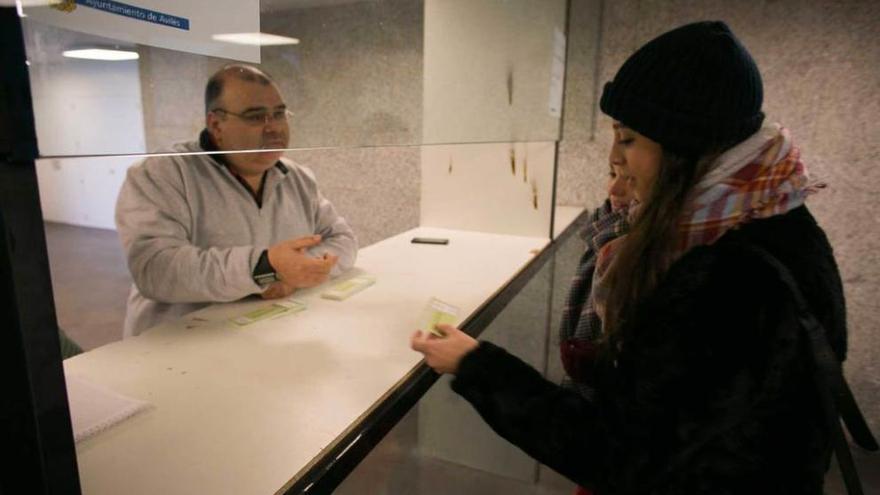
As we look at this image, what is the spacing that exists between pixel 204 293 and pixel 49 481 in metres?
0.64

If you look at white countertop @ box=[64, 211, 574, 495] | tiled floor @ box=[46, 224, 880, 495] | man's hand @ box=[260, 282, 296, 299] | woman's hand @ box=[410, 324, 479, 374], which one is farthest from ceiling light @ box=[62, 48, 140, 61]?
man's hand @ box=[260, 282, 296, 299]

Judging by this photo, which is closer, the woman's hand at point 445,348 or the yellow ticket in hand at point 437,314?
the woman's hand at point 445,348

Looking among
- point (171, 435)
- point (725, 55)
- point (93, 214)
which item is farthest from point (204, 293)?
point (93, 214)

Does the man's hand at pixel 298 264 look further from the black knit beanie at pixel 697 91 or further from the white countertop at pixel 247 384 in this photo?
the black knit beanie at pixel 697 91

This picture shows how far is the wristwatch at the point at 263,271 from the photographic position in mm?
975

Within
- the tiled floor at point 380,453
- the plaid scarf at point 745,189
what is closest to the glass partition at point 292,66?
the tiled floor at point 380,453

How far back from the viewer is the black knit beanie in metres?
0.54

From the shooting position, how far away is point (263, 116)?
63 centimetres

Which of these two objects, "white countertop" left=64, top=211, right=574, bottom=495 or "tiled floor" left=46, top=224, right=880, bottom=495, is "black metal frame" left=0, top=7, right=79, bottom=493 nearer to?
"tiled floor" left=46, top=224, right=880, bottom=495

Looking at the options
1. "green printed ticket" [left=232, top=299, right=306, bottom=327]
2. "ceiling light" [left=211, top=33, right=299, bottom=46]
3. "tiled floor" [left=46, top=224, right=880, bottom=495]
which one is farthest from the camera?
"tiled floor" [left=46, top=224, right=880, bottom=495]

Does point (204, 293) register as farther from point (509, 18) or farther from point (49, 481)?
point (509, 18)

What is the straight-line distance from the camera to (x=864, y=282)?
1874 mm

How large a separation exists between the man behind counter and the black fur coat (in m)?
0.60

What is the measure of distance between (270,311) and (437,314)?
12.6 inches
